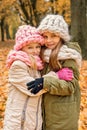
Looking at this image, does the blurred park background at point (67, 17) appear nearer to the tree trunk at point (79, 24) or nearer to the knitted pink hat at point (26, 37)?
the tree trunk at point (79, 24)

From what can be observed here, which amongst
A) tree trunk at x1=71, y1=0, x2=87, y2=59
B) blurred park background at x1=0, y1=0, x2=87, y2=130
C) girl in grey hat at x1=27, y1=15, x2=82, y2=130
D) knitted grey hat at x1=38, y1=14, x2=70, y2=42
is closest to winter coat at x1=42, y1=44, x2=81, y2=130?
girl in grey hat at x1=27, y1=15, x2=82, y2=130

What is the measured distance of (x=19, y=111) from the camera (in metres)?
3.27

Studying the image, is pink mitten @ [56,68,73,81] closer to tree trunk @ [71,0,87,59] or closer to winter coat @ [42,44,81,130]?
winter coat @ [42,44,81,130]

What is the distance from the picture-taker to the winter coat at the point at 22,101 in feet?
10.6

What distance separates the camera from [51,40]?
3344 mm

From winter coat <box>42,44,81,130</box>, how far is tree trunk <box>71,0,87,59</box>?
1036 cm

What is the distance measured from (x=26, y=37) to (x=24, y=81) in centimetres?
38

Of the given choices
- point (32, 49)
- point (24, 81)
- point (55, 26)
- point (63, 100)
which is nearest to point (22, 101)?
point (24, 81)

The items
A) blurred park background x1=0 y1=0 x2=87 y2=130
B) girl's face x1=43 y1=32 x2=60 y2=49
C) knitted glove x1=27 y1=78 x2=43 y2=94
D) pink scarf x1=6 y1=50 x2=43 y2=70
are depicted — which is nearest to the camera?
knitted glove x1=27 y1=78 x2=43 y2=94

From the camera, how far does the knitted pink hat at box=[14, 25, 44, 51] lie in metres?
3.30

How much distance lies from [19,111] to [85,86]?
555 centimetres

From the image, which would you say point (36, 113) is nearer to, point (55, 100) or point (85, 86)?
point (55, 100)

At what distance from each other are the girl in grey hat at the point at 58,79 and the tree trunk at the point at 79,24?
10.3 metres

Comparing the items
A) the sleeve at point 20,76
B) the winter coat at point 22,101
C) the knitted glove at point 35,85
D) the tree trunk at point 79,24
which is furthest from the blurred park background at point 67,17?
the knitted glove at point 35,85
